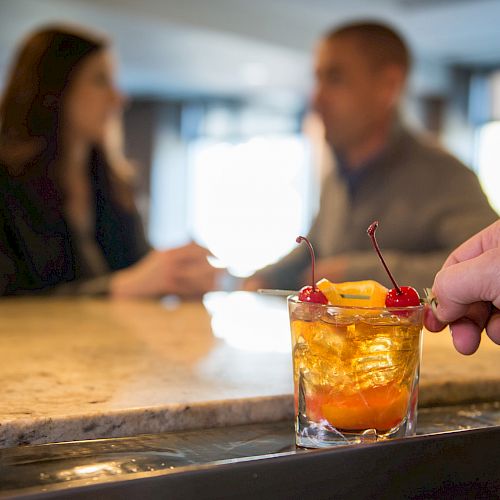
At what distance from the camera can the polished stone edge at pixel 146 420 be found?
0.65 m

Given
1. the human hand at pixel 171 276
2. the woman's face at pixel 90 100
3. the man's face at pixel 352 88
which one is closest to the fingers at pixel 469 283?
the human hand at pixel 171 276

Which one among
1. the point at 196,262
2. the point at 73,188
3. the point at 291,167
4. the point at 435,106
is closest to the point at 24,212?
the point at 73,188

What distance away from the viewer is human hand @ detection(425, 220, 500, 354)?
2.01 ft

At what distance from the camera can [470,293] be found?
63 centimetres

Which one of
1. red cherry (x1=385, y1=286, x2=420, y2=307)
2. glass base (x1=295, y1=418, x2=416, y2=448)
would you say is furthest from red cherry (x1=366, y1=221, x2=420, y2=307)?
glass base (x1=295, y1=418, x2=416, y2=448)

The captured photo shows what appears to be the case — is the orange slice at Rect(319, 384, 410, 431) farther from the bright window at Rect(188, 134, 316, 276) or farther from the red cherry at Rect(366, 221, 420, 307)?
the bright window at Rect(188, 134, 316, 276)

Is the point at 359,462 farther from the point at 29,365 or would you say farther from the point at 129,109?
the point at 129,109

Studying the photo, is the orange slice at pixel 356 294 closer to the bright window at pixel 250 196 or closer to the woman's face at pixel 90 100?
the woman's face at pixel 90 100

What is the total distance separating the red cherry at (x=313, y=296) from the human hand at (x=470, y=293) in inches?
4.1

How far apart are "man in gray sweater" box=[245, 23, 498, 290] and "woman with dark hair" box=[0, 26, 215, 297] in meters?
0.52

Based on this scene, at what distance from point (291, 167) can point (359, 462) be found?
28.4ft

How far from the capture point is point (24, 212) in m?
2.15

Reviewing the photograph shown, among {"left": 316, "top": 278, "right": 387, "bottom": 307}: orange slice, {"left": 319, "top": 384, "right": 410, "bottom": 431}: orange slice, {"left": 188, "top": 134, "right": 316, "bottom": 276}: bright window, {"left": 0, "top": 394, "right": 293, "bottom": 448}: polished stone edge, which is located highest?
{"left": 316, "top": 278, "right": 387, "bottom": 307}: orange slice

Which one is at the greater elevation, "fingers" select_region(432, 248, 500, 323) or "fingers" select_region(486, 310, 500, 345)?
"fingers" select_region(432, 248, 500, 323)
